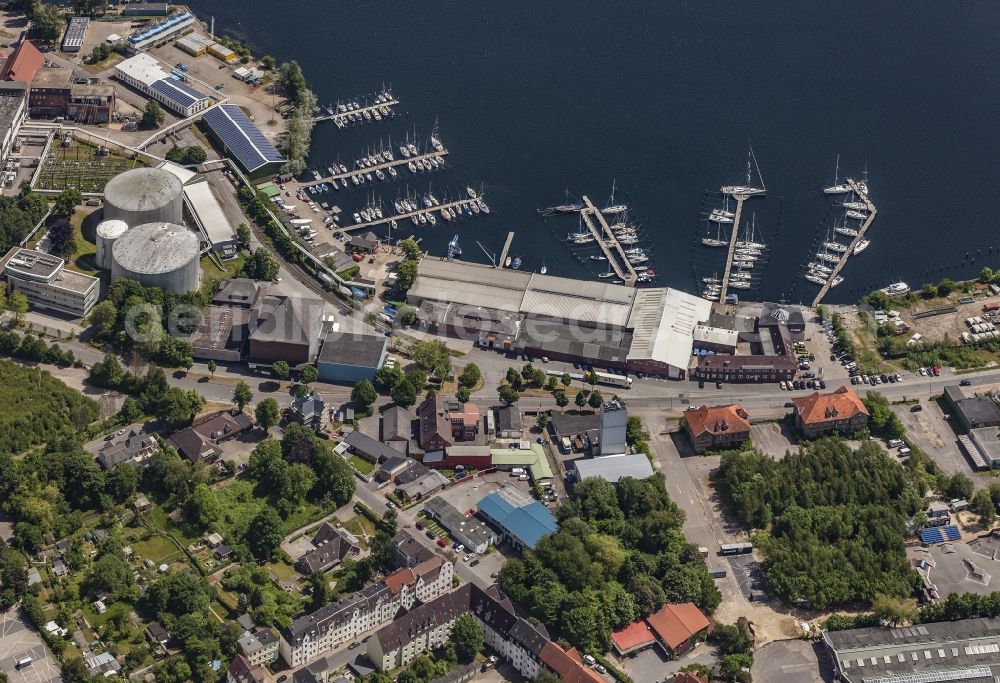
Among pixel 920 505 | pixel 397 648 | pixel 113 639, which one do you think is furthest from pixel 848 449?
pixel 113 639

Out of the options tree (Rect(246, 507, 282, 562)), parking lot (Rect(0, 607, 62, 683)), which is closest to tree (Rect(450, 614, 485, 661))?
tree (Rect(246, 507, 282, 562))

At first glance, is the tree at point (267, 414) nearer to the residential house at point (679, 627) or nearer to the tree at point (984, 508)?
the residential house at point (679, 627)

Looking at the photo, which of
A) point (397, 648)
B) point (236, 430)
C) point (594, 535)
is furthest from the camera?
point (236, 430)

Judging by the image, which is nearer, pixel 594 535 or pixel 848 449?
pixel 594 535

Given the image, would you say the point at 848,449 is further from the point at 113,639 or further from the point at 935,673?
the point at 113,639

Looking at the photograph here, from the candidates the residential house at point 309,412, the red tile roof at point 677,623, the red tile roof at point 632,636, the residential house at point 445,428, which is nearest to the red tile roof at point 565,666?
the red tile roof at point 632,636

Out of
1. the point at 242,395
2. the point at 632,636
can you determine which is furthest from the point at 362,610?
the point at 242,395
